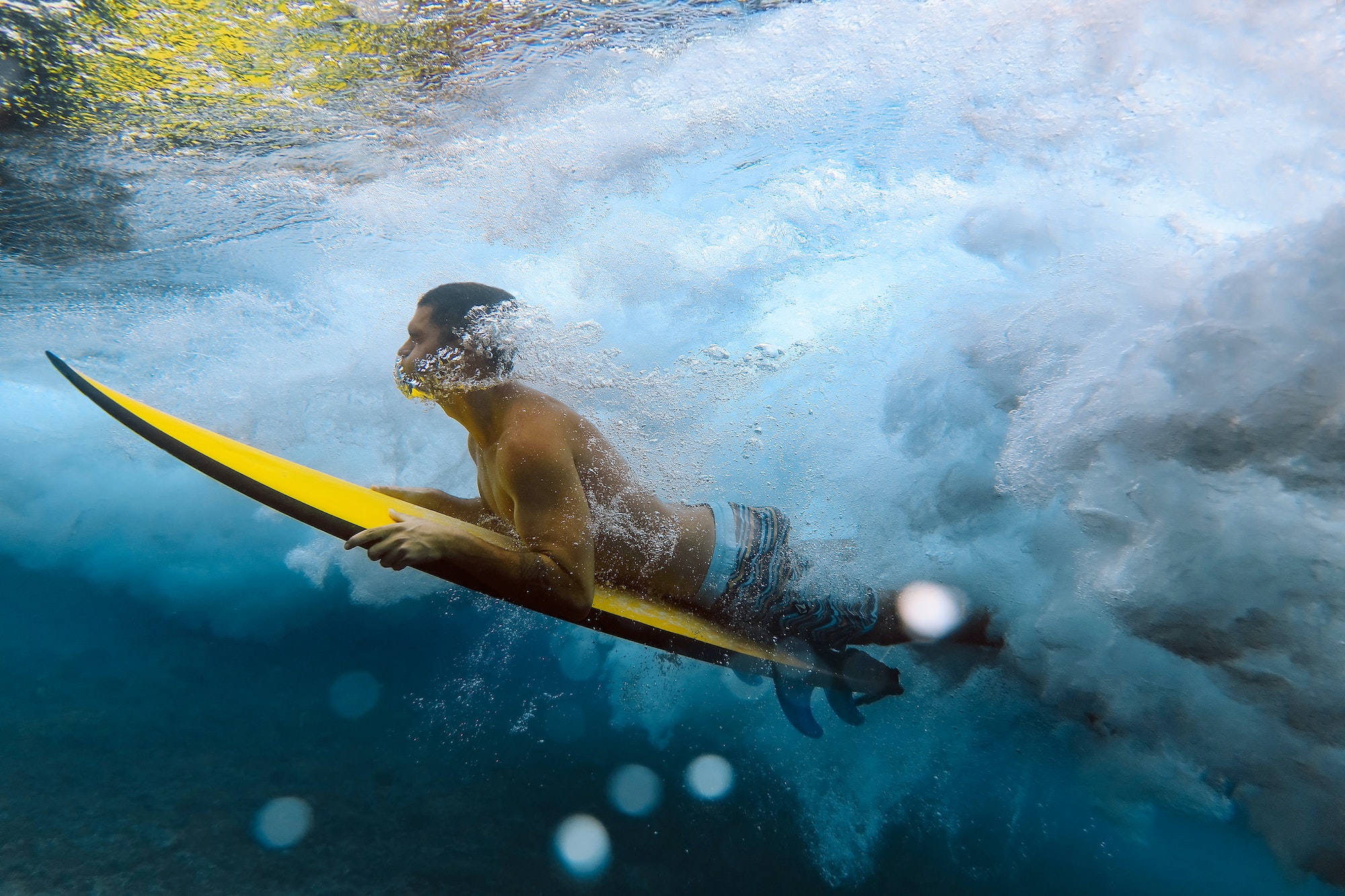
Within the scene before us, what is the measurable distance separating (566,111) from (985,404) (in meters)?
4.40

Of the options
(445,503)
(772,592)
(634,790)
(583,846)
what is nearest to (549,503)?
(445,503)

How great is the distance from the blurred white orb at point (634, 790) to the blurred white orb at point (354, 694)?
743 centimetres

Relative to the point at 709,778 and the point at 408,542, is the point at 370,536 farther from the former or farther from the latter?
the point at 709,778

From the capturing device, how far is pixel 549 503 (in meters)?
2.14

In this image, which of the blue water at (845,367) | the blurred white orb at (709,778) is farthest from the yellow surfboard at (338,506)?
the blurred white orb at (709,778)

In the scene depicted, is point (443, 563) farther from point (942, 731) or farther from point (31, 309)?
point (31, 309)

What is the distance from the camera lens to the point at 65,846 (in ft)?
18.0

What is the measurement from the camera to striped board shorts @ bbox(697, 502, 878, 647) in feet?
10.2

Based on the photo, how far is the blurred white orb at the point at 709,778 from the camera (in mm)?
9445

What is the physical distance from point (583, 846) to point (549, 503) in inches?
235

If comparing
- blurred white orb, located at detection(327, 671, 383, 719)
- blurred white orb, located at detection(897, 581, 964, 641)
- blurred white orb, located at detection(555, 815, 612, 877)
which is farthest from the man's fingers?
blurred white orb, located at detection(327, 671, 383, 719)

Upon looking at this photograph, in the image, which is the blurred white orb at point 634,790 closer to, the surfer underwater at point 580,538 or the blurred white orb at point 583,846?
the blurred white orb at point 583,846

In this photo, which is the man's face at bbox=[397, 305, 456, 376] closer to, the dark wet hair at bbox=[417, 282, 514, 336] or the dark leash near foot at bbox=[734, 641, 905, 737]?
the dark wet hair at bbox=[417, 282, 514, 336]

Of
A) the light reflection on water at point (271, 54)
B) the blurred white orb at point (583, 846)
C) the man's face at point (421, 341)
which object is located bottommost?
the blurred white orb at point (583, 846)
